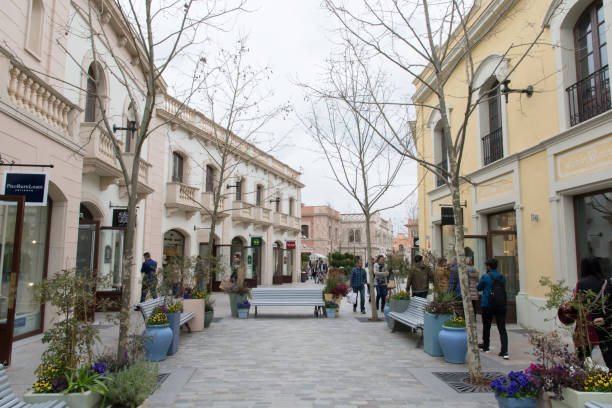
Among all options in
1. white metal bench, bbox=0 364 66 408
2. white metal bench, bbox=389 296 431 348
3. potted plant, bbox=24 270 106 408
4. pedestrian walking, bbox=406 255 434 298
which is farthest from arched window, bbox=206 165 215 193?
white metal bench, bbox=0 364 66 408

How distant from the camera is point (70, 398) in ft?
12.7

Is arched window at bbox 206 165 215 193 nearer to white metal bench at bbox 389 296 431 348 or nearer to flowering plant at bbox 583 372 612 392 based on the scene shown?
white metal bench at bbox 389 296 431 348

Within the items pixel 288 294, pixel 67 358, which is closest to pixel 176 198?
pixel 288 294

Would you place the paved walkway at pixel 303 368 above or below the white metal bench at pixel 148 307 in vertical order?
below

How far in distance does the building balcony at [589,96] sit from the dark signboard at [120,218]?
39.5 ft

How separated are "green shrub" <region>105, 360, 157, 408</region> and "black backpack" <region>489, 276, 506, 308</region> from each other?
5972 mm

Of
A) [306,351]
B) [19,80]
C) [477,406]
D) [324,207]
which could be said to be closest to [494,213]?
[306,351]

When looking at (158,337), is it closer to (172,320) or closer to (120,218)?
(172,320)

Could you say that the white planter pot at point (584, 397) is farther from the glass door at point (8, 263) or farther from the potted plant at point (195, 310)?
the potted plant at point (195, 310)

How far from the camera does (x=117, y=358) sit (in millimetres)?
5004

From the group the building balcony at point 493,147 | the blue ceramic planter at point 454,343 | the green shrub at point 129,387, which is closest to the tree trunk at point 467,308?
the blue ceramic planter at point 454,343

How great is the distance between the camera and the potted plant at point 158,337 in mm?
7189

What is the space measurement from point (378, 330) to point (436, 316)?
321 cm

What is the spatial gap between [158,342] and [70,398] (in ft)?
11.3
